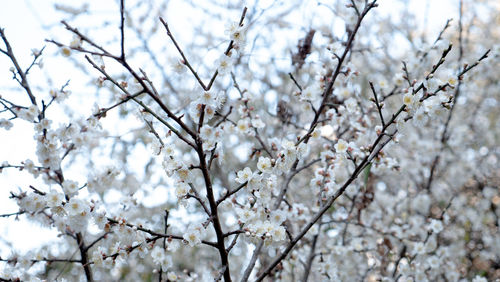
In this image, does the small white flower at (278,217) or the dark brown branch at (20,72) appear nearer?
the small white flower at (278,217)

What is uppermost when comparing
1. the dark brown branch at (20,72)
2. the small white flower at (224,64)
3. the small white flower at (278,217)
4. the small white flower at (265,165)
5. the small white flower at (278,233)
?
the dark brown branch at (20,72)

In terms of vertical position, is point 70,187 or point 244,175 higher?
point 70,187

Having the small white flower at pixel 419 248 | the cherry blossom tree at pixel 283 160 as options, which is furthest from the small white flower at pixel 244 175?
the small white flower at pixel 419 248

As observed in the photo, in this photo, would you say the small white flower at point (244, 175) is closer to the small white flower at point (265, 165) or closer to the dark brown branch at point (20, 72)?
the small white flower at point (265, 165)

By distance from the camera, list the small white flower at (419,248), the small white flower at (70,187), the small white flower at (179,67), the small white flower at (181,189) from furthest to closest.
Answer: the small white flower at (419,248)
the small white flower at (70,187)
the small white flower at (179,67)
the small white flower at (181,189)

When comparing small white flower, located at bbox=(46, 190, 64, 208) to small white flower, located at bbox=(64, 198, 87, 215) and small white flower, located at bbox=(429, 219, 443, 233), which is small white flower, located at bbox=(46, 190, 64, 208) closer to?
small white flower, located at bbox=(64, 198, 87, 215)

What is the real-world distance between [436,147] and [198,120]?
326 cm

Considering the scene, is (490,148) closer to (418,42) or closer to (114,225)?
(418,42)

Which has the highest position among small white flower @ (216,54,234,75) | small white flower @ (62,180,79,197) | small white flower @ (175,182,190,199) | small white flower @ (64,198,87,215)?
small white flower @ (216,54,234,75)

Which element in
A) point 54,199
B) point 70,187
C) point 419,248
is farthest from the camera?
point 419,248

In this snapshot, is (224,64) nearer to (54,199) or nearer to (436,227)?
(54,199)

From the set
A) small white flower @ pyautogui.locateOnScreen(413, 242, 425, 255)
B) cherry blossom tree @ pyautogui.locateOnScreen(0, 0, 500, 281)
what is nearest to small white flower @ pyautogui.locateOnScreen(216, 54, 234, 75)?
cherry blossom tree @ pyautogui.locateOnScreen(0, 0, 500, 281)

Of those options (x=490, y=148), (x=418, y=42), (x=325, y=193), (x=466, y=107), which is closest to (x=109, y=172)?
(x=325, y=193)

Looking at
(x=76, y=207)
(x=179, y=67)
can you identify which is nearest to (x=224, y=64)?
(x=179, y=67)
